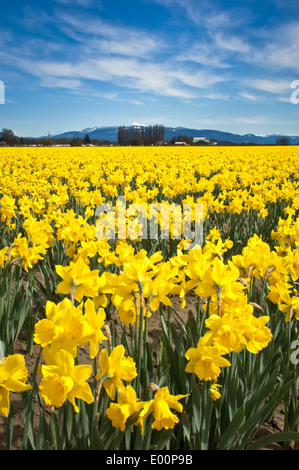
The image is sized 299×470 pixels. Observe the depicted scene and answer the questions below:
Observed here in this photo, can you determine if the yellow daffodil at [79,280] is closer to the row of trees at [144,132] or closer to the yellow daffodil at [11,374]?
the yellow daffodil at [11,374]

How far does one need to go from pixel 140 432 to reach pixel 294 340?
1.30 m

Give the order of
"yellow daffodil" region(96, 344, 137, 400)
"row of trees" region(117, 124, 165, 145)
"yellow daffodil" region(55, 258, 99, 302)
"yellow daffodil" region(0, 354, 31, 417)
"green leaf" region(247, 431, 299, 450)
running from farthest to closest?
"row of trees" region(117, 124, 165, 145) < "yellow daffodil" region(55, 258, 99, 302) < "green leaf" region(247, 431, 299, 450) < "yellow daffodil" region(96, 344, 137, 400) < "yellow daffodil" region(0, 354, 31, 417)

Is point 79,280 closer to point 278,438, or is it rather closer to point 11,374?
point 11,374

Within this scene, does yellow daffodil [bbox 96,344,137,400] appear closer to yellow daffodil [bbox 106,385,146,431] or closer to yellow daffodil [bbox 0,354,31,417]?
yellow daffodil [bbox 106,385,146,431]

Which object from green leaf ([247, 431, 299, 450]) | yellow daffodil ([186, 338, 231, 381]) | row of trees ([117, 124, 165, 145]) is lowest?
green leaf ([247, 431, 299, 450])

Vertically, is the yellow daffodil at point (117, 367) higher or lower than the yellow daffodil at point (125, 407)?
higher

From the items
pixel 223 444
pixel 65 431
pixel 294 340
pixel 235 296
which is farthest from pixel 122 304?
pixel 294 340

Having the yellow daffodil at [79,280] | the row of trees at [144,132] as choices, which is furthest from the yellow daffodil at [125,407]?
the row of trees at [144,132]

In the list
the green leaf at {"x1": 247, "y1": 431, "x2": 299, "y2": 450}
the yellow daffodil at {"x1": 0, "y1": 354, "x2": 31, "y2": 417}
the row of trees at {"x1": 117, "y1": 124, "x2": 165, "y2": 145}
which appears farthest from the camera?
the row of trees at {"x1": 117, "y1": 124, "x2": 165, "y2": 145}

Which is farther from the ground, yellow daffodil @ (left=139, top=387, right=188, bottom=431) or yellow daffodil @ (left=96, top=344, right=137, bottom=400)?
yellow daffodil @ (left=96, top=344, right=137, bottom=400)

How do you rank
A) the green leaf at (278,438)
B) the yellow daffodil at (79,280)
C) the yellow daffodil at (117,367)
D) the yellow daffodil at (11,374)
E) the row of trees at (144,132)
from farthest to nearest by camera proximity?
1. the row of trees at (144,132)
2. the yellow daffodil at (79,280)
3. the green leaf at (278,438)
4. the yellow daffodil at (117,367)
5. the yellow daffodil at (11,374)

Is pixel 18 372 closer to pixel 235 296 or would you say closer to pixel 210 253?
pixel 235 296

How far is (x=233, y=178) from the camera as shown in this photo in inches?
325

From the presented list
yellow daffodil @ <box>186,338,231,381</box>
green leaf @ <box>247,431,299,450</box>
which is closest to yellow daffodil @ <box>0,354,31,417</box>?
yellow daffodil @ <box>186,338,231,381</box>
